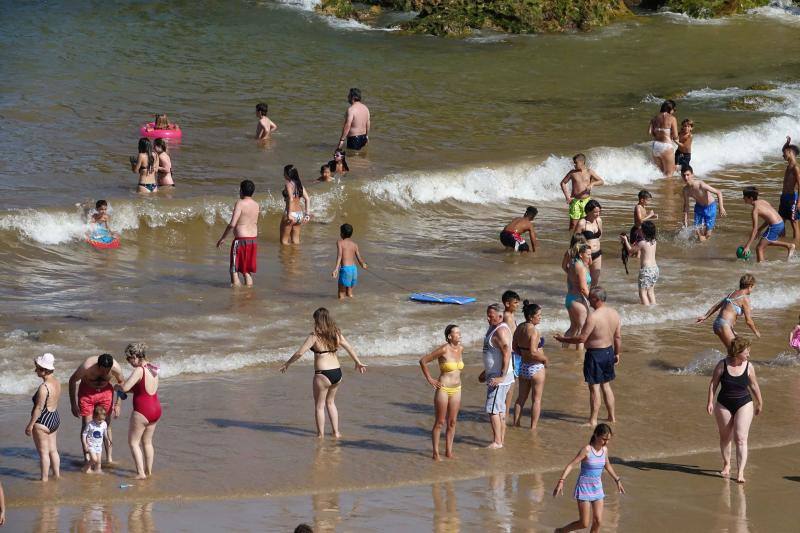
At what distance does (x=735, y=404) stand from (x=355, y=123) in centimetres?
1382

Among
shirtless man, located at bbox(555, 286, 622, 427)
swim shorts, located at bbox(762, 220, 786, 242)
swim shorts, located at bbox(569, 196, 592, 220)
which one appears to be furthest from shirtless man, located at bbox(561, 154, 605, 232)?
shirtless man, located at bbox(555, 286, 622, 427)

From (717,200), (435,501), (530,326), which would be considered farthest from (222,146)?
(435,501)

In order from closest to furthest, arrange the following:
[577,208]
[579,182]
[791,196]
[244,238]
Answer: [244,238]
[577,208]
[791,196]
[579,182]

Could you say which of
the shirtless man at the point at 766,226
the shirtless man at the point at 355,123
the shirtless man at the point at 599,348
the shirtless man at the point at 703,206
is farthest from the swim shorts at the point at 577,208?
the shirtless man at the point at 599,348

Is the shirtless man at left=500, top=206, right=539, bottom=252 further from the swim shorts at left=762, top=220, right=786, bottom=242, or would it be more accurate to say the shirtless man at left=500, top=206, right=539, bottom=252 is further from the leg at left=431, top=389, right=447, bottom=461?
the leg at left=431, top=389, right=447, bottom=461

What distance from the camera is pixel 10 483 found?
10336 mm

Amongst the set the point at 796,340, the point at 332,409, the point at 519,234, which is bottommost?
the point at 332,409

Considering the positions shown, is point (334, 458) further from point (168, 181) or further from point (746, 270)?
point (168, 181)

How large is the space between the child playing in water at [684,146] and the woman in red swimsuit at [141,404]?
15069 millimetres

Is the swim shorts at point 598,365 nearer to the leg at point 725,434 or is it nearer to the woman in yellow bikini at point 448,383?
the leg at point 725,434

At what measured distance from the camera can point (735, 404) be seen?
10836 mm

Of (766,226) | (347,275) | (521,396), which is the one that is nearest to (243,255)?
(347,275)

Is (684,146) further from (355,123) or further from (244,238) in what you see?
(244,238)

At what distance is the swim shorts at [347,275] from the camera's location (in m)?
16.1
